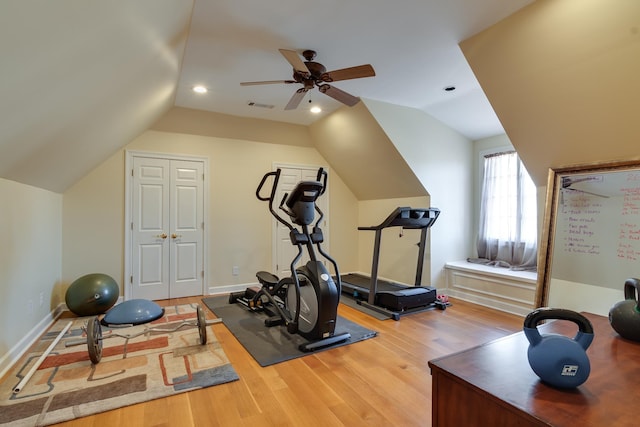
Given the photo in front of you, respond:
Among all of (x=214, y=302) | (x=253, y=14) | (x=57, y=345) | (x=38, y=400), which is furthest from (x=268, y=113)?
(x=38, y=400)

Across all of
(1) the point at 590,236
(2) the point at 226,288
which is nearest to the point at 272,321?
(2) the point at 226,288

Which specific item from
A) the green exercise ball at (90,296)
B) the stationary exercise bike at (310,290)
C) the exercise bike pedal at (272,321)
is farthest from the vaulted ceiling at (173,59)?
the exercise bike pedal at (272,321)

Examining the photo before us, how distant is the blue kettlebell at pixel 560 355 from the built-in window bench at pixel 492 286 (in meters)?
3.21

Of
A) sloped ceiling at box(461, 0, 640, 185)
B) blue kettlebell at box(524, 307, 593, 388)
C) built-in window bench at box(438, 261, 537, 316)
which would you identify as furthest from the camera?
built-in window bench at box(438, 261, 537, 316)

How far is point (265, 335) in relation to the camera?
127 inches

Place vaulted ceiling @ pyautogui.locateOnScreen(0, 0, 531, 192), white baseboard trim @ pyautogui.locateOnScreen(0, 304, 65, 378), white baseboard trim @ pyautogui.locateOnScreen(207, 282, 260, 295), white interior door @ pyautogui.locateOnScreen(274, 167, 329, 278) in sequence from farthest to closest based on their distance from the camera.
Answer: white interior door @ pyautogui.locateOnScreen(274, 167, 329, 278)
white baseboard trim @ pyautogui.locateOnScreen(207, 282, 260, 295)
white baseboard trim @ pyautogui.locateOnScreen(0, 304, 65, 378)
vaulted ceiling @ pyautogui.locateOnScreen(0, 0, 531, 192)

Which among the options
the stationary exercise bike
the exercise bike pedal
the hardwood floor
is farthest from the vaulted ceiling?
the exercise bike pedal

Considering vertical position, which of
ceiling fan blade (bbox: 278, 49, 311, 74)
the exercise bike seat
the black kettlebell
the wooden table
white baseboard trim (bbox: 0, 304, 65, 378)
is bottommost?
white baseboard trim (bbox: 0, 304, 65, 378)

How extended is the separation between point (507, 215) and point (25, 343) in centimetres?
588

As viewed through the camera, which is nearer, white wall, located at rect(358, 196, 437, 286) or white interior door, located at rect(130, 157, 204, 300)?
white interior door, located at rect(130, 157, 204, 300)

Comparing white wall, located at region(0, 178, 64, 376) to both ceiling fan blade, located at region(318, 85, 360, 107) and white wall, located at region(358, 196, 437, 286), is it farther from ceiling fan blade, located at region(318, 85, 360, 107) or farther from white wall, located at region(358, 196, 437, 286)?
white wall, located at region(358, 196, 437, 286)

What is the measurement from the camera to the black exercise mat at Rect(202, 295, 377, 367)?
278 centimetres

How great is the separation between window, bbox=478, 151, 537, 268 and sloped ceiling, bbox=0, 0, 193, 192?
453 cm

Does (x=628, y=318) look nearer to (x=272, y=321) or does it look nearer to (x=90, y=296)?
(x=272, y=321)
